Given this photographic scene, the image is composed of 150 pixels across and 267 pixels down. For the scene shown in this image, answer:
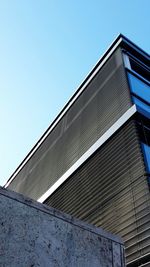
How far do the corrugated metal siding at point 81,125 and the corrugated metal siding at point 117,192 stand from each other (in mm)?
855

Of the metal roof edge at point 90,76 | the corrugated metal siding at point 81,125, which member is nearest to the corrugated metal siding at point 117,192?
the corrugated metal siding at point 81,125

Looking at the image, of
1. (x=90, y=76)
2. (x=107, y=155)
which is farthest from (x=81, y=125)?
(x=107, y=155)

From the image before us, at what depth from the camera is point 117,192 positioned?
5.27 metres

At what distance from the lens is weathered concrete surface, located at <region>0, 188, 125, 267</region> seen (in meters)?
2.80

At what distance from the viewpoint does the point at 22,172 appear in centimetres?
1295

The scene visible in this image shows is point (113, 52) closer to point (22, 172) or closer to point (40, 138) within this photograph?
point (40, 138)

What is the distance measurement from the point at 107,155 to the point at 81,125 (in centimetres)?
277

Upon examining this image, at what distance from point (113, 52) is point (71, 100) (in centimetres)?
231

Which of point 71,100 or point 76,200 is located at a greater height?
point 71,100

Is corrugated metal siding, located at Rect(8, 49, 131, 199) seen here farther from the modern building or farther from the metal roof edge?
the metal roof edge

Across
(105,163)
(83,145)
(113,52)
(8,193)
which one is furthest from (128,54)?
(8,193)

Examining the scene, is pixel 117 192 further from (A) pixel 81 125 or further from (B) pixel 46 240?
(A) pixel 81 125

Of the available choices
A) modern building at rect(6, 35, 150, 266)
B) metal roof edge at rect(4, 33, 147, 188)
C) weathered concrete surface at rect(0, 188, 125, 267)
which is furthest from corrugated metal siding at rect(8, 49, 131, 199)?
weathered concrete surface at rect(0, 188, 125, 267)

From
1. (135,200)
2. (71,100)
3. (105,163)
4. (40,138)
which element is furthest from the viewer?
(40,138)
